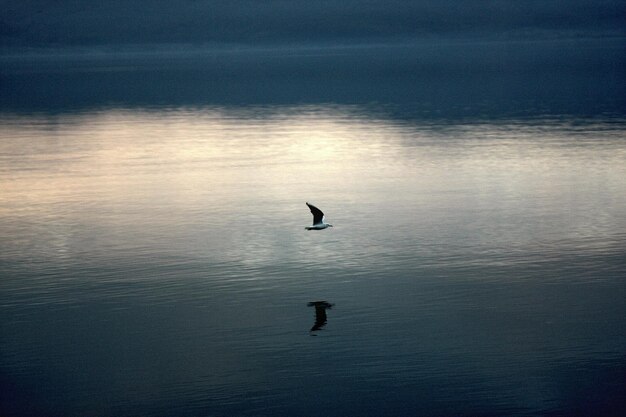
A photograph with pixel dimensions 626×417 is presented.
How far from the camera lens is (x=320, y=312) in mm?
31078

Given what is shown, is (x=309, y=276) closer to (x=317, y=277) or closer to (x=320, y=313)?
(x=317, y=277)

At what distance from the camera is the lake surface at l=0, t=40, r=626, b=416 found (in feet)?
84.3

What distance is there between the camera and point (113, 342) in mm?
29016

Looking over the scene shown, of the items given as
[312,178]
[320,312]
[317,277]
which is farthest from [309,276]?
[312,178]

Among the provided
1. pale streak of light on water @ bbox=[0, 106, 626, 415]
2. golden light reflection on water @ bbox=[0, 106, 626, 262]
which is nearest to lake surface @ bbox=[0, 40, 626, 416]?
pale streak of light on water @ bbox=[0, 106, 626, 415]

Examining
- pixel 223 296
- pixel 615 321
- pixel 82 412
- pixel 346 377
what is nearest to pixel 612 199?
pixel 615 321

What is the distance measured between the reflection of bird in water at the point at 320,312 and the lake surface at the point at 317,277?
114mm

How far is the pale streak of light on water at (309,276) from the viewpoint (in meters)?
26.3

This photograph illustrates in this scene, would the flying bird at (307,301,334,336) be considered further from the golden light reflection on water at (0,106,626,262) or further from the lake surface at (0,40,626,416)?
the golden light reflection on water at (0,106,626,262)

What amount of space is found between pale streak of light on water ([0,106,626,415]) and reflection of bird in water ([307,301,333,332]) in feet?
0.97

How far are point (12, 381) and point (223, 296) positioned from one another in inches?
319

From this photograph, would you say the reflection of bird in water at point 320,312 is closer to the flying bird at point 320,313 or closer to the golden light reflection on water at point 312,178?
the flying bird at point 320,313

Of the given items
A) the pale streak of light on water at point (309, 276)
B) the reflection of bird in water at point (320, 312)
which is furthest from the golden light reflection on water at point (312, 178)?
the reflection of bird in water at point (320, 312)

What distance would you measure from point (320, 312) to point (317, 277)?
376cm
